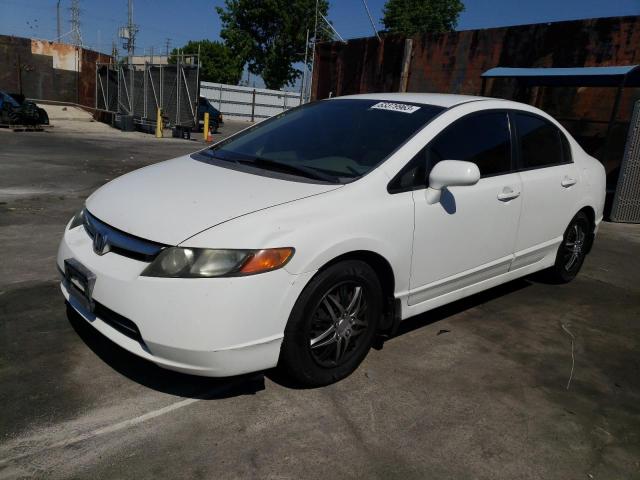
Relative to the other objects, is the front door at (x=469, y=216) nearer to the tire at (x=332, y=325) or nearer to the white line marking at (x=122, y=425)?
the tire at (x=332, y=325)

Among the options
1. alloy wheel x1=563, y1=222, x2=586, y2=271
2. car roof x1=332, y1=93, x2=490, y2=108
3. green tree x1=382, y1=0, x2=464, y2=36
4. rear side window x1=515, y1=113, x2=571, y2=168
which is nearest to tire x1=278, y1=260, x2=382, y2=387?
car roof x1=332, y1=93, x2=490, y2=108

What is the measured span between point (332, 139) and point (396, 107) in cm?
52

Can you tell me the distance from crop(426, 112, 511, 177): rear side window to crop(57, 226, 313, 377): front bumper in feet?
4.46

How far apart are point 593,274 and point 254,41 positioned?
58.6 m

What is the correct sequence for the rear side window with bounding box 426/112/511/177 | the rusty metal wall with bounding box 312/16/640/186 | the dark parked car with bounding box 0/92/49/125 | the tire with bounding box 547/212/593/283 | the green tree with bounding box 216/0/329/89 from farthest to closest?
the green tree with bounding box 216/0/329/89, the dark parked car with bounding box 0/92/49/125, the rusty metal wall with bounding box 312/16/640/186, the tire with bounding box 547/212/593/283, the rear side window with bounding box 426/112/511/177

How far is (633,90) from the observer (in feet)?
33.3

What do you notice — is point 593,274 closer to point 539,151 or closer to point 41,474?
point 539,151

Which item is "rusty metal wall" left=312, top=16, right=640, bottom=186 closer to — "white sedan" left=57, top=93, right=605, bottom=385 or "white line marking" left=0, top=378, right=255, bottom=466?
"white sedan" left=57, top=93, right=605, bottom=385

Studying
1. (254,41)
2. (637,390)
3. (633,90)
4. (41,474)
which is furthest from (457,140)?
(254,41)

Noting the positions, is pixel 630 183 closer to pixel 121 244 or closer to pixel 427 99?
pixel 427 99

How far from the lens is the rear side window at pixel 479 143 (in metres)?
3.33

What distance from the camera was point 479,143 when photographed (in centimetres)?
362

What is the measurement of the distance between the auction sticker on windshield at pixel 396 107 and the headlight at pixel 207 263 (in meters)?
1.65

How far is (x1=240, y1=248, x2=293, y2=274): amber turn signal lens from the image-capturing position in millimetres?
2418
